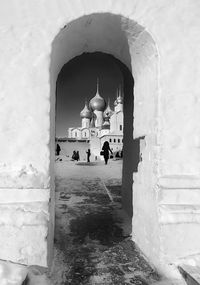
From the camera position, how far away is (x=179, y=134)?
3.04 metres

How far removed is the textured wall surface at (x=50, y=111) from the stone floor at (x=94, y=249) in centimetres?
28

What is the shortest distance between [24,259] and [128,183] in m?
2.98

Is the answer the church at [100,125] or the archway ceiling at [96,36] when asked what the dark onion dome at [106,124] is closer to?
the church at [100,125]

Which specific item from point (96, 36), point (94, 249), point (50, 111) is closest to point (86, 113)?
point (96, 36)

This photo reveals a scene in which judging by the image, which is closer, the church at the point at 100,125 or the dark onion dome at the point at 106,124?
the church at the point at 100,125

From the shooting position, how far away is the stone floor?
285 centimetres

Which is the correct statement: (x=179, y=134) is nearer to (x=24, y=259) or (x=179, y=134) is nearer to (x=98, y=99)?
(x=24, y=259)

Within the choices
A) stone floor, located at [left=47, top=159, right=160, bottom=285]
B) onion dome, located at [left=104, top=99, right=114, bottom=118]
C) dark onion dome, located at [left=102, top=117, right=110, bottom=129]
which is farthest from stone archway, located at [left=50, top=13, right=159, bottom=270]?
onion dome, located at [left=104, top=99, right=114, bottom=118]

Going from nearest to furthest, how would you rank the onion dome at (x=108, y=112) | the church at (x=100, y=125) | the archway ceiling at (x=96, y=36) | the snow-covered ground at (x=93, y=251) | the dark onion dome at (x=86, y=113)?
the snow-covered ground at (x=93, y=251)
the archway ceiling at (x=96, y=36)
the church at (x=100, y=125)
the onion dome at (x=108, y=112)
the dark onion dome at (x=86, y=113)

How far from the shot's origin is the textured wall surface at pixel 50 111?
9.25 ft

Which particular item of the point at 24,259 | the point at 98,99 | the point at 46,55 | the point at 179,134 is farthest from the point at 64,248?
the point at 98,99

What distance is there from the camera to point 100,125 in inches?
2035

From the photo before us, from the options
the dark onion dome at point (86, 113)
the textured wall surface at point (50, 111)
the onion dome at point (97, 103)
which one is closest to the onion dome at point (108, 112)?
the onion dome at point (97, 103)

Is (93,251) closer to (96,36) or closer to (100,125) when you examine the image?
(96,36)
